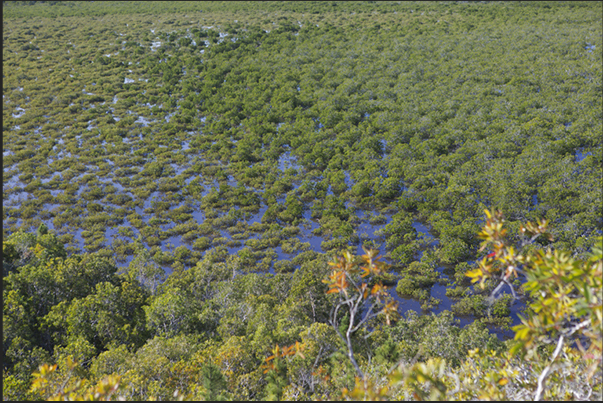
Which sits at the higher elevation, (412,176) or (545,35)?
(545,35)

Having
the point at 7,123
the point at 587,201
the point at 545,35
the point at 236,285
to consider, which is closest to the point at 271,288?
the point at 236,285

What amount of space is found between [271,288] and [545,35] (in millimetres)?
99944

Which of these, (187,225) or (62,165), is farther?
(62,165)

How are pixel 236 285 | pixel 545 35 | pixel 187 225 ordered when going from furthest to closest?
pixel 545 35 < pixel 187 225 < pixel 236 285

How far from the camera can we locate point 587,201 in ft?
128

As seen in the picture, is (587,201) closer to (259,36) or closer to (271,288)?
(271,288)

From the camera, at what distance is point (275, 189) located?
4828cm

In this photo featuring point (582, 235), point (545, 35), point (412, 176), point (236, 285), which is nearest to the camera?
point (236, 285)

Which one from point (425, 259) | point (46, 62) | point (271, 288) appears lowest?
point (425, 259)

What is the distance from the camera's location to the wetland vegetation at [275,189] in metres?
20.9

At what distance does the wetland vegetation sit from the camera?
68.5ft

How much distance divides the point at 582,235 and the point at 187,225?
129 ft

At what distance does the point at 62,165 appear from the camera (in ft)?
180

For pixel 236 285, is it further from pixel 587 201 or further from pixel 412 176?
pixel 587 201
